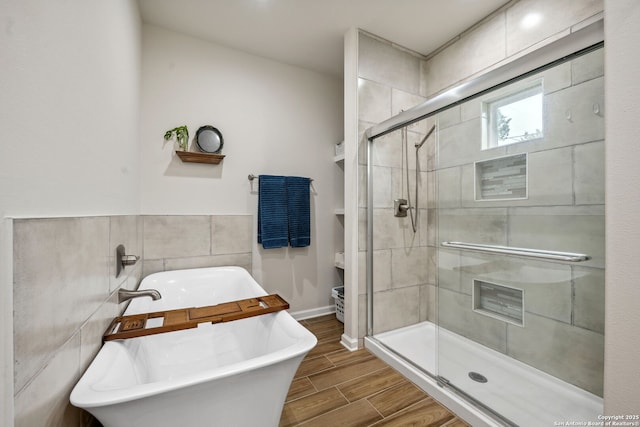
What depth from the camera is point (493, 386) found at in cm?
137

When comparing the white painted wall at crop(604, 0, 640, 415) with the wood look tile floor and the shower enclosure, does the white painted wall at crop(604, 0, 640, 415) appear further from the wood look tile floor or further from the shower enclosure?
the wood look tile floor

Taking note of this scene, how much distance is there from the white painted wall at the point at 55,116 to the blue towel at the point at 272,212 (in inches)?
44.9

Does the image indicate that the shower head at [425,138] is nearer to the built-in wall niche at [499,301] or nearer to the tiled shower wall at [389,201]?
the tiled shower wall at [389,201]

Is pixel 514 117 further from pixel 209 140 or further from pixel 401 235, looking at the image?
pixel 209 140

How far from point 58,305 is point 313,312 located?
218 centimetres

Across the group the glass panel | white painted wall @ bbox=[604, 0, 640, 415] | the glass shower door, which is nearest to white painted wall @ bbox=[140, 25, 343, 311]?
the glass panel

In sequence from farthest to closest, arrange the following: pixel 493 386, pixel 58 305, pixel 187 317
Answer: pixel 493 386
pixel 187 317
pixel 58 305

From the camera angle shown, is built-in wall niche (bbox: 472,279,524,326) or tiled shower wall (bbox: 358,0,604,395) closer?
tiled shower wall (bbox: 358,0,604,395)

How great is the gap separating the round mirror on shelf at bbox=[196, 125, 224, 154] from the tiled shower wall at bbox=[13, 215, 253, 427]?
3.31ft

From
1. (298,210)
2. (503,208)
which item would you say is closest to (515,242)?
(503,208)

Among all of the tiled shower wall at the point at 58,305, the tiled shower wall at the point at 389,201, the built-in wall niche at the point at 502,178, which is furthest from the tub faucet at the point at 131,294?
the built-in wall niche at the point at 502,178

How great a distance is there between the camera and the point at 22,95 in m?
0.53

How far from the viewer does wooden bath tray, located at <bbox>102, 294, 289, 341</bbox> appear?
100 cm

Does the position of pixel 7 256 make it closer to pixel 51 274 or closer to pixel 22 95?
pixel 51 274
